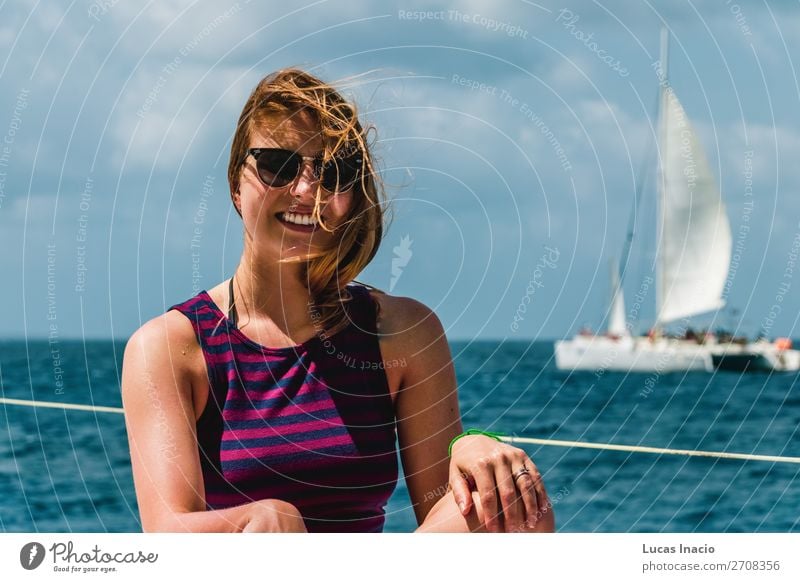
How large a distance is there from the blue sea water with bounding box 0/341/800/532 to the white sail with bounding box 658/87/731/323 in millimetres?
2467

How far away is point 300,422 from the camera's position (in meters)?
2.27

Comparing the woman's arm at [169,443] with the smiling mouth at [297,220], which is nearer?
the woman's arm at [169,443]

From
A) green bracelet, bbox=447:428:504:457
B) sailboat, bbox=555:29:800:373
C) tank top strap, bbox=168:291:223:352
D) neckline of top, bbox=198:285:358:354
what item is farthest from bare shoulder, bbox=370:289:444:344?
sailboat, bbox=555:29:800:373

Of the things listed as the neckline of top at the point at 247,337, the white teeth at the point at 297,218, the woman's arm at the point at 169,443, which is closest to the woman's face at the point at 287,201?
the white teeth at the point at 297,218

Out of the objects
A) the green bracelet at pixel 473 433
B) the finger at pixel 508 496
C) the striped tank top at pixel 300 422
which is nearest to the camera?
the finger at pixel 508 496

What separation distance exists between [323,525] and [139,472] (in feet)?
1.30

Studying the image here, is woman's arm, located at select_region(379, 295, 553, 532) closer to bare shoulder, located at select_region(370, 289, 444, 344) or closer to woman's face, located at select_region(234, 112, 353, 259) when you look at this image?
bare shoulder, located at select_region(370, 289, 444, 344)

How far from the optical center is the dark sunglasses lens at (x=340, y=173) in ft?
7.55

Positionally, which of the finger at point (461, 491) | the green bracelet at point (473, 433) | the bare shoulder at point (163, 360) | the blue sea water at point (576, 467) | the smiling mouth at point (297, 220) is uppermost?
the smiling mouth at point (297, 220)

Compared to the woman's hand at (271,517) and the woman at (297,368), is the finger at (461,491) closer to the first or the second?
the woman at (297,368)

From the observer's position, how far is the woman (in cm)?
216

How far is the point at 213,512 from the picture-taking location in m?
2.12

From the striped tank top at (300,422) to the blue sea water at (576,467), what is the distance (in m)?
0.78
